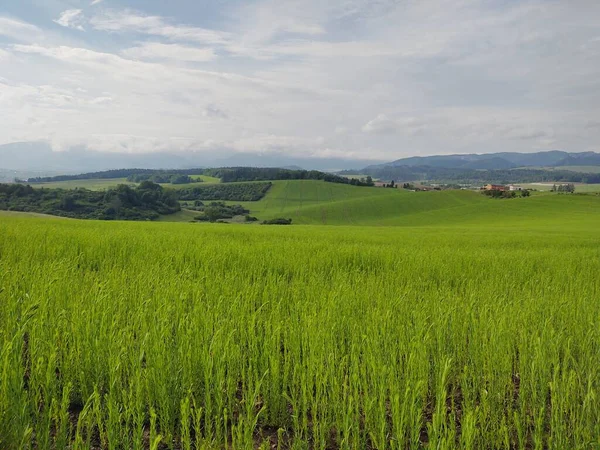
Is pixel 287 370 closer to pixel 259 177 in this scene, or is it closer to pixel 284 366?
pixel 284 366

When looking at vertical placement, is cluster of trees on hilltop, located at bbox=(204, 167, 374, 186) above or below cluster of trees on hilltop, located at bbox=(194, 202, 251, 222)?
above

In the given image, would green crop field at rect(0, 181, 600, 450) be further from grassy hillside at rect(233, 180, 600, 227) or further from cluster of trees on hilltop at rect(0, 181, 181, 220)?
cluster of trees on hilltop at rect(0, 181, 181, 220)

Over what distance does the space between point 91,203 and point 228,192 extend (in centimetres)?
4254

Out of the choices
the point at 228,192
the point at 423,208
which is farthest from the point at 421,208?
the point at 228,192

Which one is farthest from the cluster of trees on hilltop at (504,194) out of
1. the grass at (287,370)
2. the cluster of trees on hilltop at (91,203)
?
the grass at (287,370)

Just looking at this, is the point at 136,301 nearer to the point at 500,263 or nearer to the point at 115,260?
the point at 115,260

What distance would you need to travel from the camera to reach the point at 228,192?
4616 inches

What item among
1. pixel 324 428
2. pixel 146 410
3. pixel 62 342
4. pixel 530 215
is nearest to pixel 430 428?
pixel 324 428

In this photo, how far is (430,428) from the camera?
2461 millimetres

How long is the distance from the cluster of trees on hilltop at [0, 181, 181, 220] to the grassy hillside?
901 inches

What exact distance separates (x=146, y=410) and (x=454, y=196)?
309ft

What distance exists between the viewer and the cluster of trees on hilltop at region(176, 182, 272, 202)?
364 ft

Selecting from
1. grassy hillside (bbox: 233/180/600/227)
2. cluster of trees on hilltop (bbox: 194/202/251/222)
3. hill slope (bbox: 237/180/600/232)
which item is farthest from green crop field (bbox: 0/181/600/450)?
cluster of trees on hilltop (bbox: 194/202/251/222)

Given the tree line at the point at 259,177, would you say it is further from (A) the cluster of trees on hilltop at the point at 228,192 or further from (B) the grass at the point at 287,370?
(B) the grass at the point at 287,370
